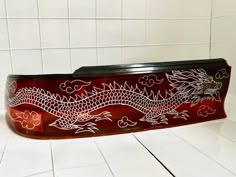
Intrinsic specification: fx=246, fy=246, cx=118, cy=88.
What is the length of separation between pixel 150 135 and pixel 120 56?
58 cm

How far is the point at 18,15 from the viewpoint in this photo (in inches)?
44.9

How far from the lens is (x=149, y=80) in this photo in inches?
33.4

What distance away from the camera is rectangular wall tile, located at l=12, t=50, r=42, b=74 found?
117cm

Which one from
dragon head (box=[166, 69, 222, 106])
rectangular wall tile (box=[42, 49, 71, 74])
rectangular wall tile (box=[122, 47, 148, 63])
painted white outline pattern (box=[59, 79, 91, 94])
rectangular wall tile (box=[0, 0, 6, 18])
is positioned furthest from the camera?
rectangular wall tile (box=[122, 47, 148, 63])

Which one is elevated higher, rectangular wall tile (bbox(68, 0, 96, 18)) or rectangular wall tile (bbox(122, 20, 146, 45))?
rectangular wall tile (bbox(68, 0, 96, 18))

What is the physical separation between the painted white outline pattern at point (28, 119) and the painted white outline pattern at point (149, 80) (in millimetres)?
363

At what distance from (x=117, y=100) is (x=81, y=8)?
0.61 metres

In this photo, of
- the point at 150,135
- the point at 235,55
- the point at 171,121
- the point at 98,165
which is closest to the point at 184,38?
the point at 235,55

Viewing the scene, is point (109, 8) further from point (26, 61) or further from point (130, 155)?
point (130, 155)

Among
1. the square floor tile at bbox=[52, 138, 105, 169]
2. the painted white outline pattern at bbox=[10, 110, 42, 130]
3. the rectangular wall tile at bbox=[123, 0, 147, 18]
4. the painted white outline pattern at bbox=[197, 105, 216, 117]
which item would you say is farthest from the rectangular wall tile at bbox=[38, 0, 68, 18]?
the painted white outline pattern at bbox=[197, 105, 216, 117]

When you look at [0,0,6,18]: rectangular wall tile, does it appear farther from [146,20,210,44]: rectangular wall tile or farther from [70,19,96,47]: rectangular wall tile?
[146,20,210,44]: rectangular wall tile

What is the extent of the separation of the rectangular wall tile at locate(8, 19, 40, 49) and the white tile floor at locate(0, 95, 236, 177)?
450mm

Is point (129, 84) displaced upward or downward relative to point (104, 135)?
upward

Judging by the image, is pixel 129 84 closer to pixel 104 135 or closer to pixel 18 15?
pixel 104 135
